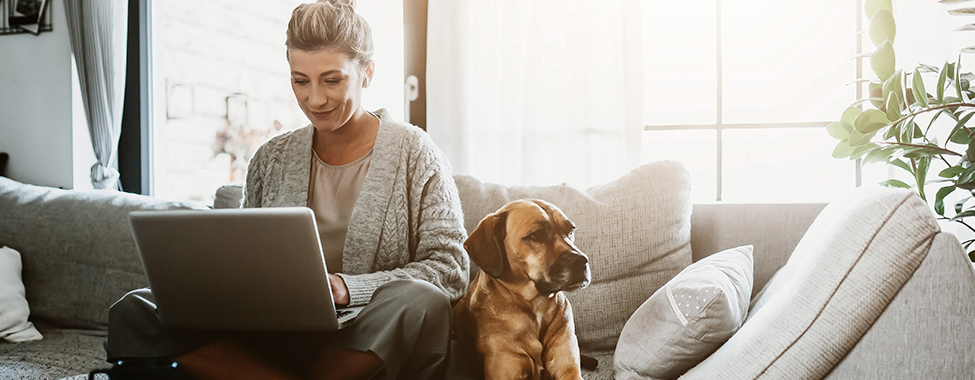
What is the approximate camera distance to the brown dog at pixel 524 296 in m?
1.07

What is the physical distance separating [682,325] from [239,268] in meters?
0.75

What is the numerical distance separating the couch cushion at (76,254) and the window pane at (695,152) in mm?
1851

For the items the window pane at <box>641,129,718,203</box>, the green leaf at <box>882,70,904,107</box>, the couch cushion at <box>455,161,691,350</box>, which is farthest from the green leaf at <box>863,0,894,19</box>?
the window pane at <box>641,129,718,203</box>

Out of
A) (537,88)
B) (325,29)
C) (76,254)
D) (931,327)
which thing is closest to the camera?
Answer: (931,327)

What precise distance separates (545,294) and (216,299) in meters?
0.57

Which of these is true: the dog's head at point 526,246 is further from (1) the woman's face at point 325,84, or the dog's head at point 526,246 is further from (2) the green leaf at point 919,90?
(2) the green leaf at point 919,90

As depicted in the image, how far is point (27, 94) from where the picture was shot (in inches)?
101

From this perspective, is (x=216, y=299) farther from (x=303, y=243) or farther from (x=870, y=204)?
(x=870, y=204)

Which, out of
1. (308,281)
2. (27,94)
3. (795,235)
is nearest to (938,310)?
(795,235)

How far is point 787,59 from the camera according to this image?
8.20ft

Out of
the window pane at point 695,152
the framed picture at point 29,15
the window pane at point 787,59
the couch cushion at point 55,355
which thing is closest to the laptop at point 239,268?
the couch cushion at point 55,355

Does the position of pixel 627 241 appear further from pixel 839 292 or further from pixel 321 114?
pixel 321 114

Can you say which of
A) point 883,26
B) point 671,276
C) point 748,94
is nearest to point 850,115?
point 883,26

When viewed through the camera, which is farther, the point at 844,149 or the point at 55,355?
the point at 844,149
